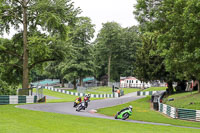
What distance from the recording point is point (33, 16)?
28.0m

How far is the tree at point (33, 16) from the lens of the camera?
2692cm

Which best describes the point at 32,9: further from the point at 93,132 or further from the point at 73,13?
the point at 93,132

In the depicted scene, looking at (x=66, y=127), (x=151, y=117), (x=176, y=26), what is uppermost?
(x=176, y=26)

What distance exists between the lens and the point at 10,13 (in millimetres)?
27547

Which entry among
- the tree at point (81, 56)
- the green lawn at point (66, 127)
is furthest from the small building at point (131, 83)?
the green lawn at point (66, 127)

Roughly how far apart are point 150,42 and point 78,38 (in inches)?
1169

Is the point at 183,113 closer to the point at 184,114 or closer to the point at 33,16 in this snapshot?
the point at 184,114

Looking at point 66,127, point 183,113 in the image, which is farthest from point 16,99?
point 183,113

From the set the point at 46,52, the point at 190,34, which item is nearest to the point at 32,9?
the point at 46,52

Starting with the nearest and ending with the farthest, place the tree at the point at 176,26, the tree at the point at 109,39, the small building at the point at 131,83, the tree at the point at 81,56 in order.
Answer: the tree at the point at 176,26, the tree at the point at 81,56, the small building at the point at 131,83, the tree at the point at 109,39

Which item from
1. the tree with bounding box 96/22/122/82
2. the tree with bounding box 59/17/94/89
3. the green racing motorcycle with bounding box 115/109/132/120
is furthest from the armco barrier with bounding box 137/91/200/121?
the tree with bounding box 96/22/122/82

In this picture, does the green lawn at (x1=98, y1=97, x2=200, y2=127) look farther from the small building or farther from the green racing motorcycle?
the small building

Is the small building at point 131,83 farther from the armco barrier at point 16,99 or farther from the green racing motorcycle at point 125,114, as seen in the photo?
the green racing motorcycle at point 125,114

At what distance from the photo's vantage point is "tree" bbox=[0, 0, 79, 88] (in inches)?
1060
